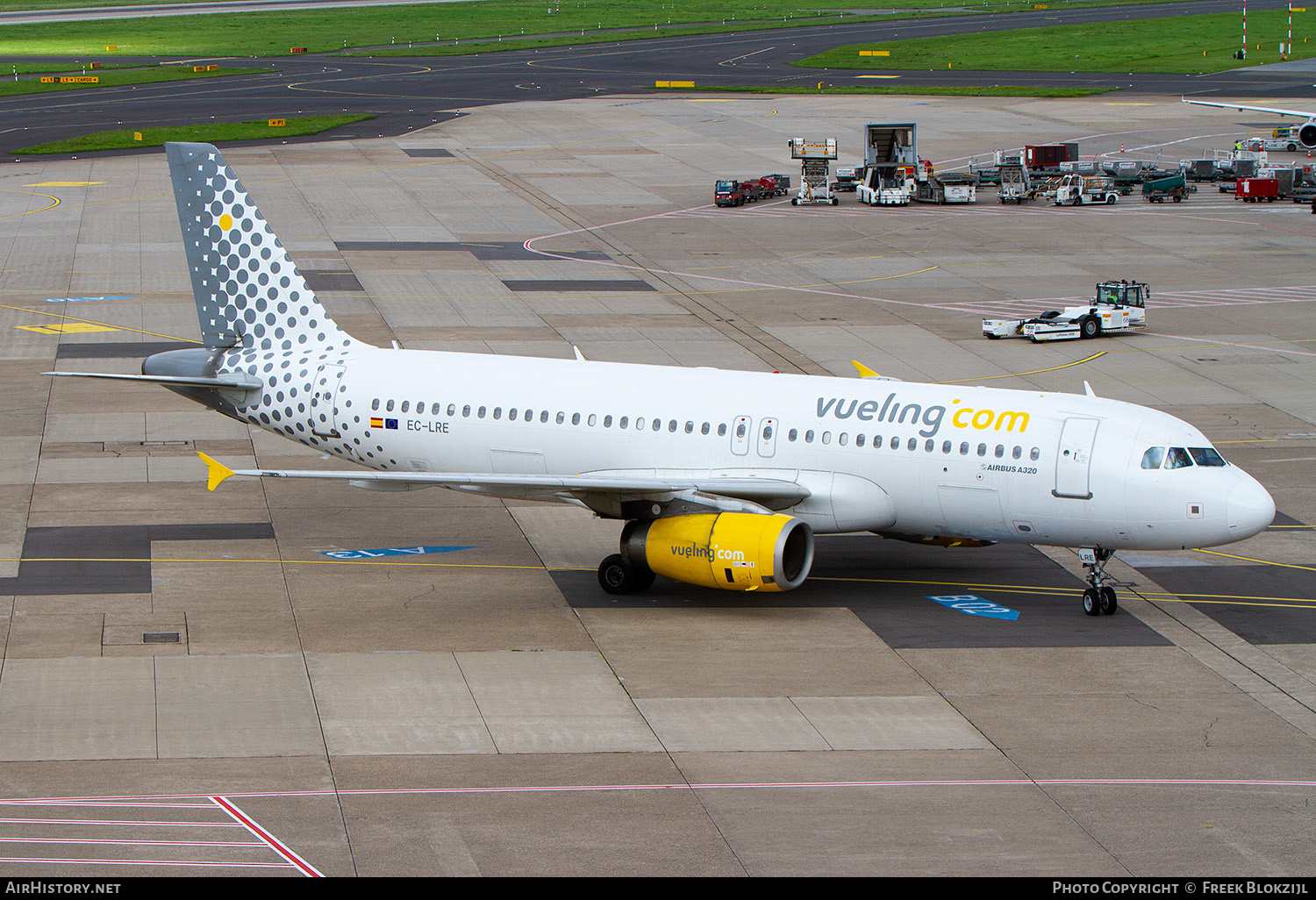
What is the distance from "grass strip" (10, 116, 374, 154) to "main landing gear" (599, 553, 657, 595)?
77655 mm

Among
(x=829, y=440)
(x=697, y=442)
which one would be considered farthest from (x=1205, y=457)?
(x=697, y=442)

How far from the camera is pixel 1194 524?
30203mm

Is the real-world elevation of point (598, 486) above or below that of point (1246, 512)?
above

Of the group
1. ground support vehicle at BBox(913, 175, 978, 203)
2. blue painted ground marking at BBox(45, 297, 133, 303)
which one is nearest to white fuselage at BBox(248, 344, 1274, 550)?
blue painted ground marking at BBox(45, 297, 133, 303)

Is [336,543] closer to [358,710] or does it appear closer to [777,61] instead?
[358,710]

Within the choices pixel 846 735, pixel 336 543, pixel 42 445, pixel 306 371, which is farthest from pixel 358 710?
pixel 42 445

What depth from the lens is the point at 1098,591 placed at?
31547mm

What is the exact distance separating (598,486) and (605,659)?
4.20 metres

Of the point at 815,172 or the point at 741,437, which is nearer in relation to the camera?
the point at 741,437

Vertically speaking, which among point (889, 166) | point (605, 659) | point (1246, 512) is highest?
point (889, 166)

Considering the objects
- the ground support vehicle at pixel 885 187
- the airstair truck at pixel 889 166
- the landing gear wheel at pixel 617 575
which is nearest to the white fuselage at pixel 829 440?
the landing gear wheel at pixel 617 575

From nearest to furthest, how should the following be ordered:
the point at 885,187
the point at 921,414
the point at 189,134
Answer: the point at 921,414 < the point at 885,187 < the point at 189,134

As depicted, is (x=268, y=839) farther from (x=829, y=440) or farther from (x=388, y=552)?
(x=829, y=440)

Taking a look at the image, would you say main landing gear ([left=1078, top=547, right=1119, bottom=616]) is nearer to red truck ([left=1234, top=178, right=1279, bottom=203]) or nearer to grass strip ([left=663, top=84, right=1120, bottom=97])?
red truck ([left=1234, top=178, right=1279, bottom=203])
